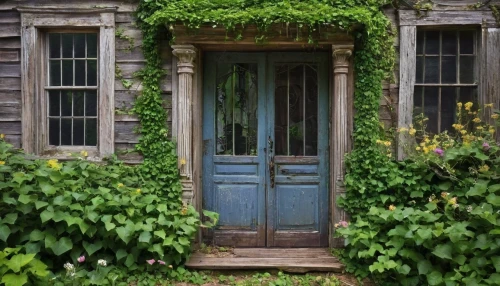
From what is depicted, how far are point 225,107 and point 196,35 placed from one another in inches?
40.4

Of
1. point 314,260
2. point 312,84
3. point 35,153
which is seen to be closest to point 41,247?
point 35,153

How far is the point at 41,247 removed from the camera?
4453 mm

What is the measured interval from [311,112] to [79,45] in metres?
3.15

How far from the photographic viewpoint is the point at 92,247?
4480 millimetres

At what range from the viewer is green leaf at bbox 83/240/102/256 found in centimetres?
445

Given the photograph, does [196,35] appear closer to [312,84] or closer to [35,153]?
[312,84]

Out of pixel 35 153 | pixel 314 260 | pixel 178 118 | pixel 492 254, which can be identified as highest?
pixel 178 118

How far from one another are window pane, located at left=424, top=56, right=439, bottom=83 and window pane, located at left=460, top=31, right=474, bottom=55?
346 millimetres

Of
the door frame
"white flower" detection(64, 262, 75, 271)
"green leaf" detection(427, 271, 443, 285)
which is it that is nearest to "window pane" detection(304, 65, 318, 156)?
the door frame

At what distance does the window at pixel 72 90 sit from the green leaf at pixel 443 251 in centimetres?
423

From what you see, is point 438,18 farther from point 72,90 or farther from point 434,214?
point 72,90

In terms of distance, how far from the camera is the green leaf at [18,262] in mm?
3877

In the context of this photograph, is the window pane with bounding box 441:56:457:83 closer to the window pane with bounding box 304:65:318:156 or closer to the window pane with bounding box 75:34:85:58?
the window pane with bounding box 304:65:318:156

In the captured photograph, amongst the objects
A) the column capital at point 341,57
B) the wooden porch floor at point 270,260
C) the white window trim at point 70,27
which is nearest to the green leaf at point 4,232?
the white window trim at point 70,27
